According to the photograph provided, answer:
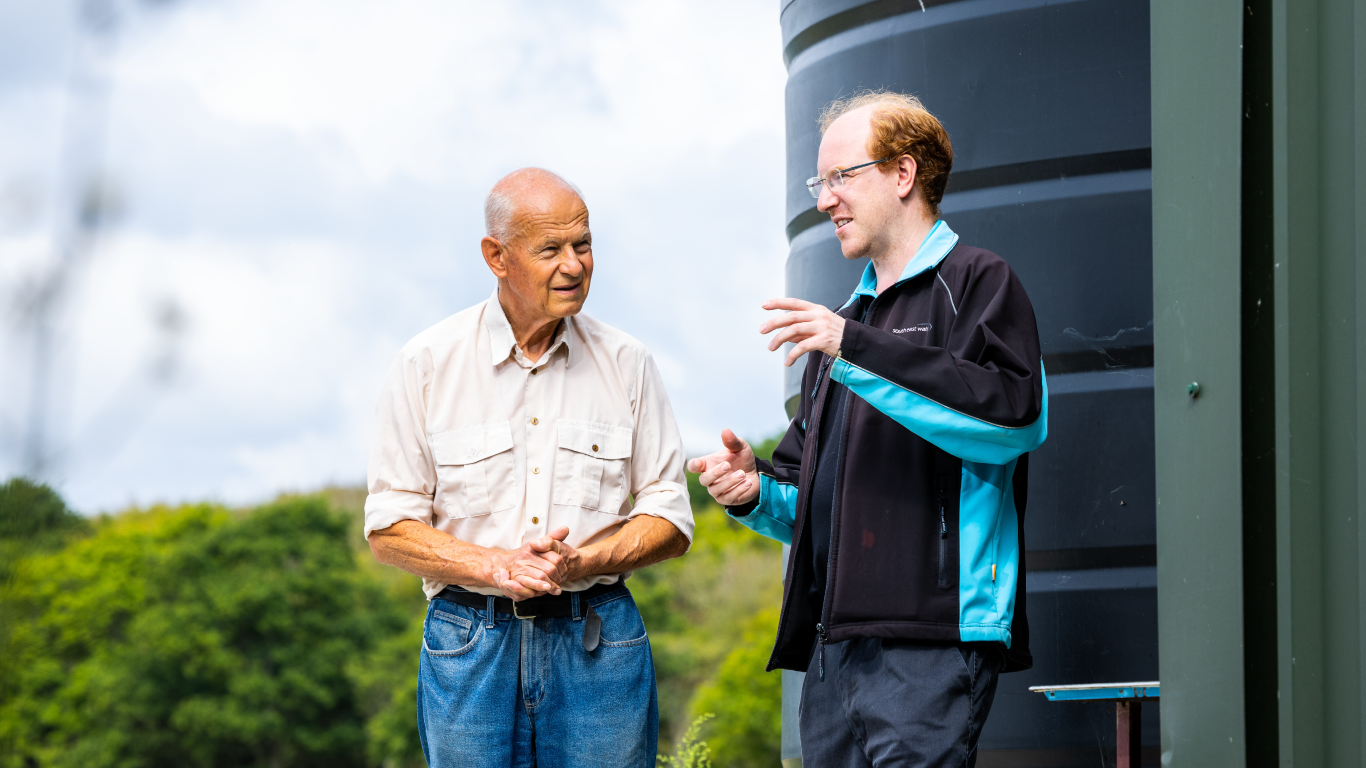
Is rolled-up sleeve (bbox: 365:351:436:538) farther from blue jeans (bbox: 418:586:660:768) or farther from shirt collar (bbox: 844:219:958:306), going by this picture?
shirt collar (bbox: 844:219:958:306)

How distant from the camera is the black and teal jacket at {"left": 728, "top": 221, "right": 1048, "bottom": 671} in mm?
2080

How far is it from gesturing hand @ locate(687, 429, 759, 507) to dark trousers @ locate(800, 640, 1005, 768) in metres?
0.37

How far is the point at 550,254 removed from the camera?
8.57 ft

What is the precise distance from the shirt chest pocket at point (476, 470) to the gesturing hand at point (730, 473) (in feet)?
1.29

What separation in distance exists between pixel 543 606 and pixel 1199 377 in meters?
1.28

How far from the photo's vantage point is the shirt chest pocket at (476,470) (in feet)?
8.60

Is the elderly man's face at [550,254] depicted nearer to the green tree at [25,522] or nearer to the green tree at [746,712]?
the green tree at [25,522]

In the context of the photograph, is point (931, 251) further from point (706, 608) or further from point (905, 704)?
point (706, 608)

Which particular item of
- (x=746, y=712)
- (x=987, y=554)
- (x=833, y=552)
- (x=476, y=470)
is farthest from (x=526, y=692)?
(x=746, y=712)

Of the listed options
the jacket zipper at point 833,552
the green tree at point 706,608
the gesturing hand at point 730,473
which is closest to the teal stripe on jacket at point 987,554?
the jacket zipper at point 833,552

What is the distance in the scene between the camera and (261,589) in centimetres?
4556

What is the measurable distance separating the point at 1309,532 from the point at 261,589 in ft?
154

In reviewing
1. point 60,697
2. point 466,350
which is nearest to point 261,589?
point 60,697

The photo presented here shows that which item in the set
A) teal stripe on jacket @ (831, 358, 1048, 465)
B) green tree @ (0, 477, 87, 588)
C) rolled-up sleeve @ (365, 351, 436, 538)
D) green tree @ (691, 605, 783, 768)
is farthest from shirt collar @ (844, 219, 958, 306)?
green tree @ (691, 605, 783, 768)
